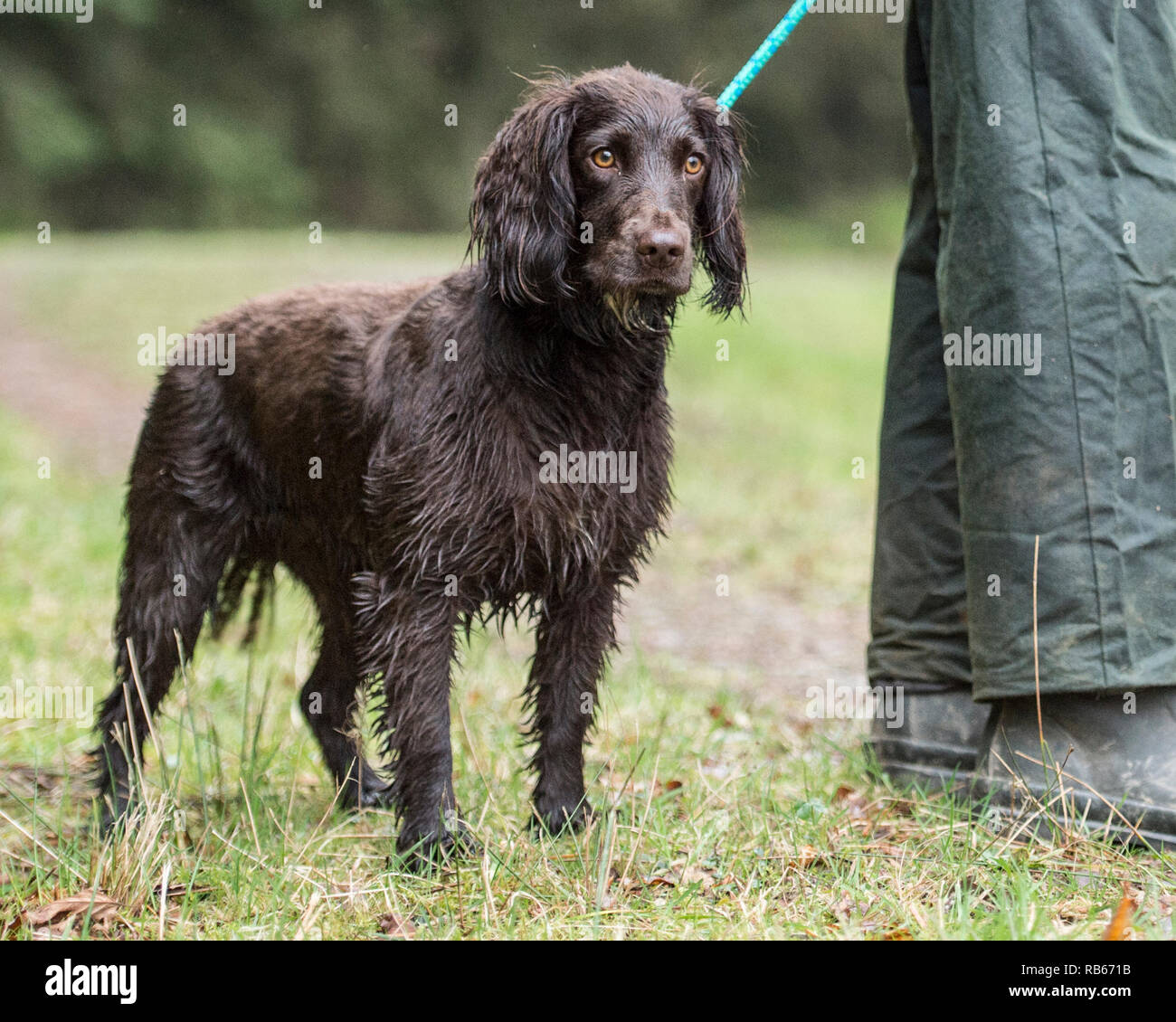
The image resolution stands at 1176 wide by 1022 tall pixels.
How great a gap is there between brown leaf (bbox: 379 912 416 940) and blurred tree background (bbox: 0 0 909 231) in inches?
969

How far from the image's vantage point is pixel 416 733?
10.1 feet

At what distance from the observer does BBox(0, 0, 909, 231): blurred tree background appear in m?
26.1

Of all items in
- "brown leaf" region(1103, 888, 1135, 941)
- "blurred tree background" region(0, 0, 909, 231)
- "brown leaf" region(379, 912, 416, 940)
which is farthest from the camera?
"blurred tree background" region(0, 0, 909, 231)

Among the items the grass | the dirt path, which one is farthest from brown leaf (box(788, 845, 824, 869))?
the dirt path

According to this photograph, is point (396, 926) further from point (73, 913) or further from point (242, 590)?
point (242, 590)

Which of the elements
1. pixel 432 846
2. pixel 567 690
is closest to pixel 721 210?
pixel 567 690

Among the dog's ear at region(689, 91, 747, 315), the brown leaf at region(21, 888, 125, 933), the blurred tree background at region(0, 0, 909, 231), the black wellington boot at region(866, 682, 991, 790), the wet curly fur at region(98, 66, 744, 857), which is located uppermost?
the blurred tree background at region(0, 0, 909, 231)

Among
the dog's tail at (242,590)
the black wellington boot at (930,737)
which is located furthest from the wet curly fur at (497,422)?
the black wellington boot at (930,737)

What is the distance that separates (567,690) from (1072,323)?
1477mm

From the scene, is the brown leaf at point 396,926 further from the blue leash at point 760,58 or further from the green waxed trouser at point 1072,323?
the blue leash at point 760,58

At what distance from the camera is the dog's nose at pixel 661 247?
9.05ft

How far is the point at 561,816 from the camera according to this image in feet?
10.7

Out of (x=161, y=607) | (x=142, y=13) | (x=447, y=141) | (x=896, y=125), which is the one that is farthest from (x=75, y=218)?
(x=161, y=607)

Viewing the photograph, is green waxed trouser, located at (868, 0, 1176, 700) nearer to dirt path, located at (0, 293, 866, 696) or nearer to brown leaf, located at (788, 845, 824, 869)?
brown leaf, located at (788, 845, 824, 869)
